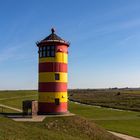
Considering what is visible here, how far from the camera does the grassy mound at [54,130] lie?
1829 centimetres

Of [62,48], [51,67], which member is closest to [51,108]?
[51,67]

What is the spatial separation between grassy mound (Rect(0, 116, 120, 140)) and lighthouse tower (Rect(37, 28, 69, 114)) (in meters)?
3.60

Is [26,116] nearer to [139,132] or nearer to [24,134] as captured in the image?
[24,134]

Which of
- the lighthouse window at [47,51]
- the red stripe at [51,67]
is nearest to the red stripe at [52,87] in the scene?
the red stripe at [51,67]

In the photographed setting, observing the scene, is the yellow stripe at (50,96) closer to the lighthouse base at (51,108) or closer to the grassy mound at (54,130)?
the lighthouse base at (51,108)

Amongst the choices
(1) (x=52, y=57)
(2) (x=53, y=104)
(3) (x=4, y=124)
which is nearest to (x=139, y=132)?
(2) (x=53, y=104)

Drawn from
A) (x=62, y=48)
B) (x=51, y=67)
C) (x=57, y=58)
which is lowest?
(x=51, y=67)

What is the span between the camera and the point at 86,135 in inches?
890

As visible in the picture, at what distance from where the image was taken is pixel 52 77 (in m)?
28.0

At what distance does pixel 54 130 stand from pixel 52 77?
686 centimetres

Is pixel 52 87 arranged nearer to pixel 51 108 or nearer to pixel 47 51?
pixel 51 108

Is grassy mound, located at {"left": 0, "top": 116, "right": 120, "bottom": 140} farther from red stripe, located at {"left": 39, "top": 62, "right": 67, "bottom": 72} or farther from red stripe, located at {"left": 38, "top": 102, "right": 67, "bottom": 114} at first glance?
red stripe, located at {"left": 39, "top": 62, "right": 67, "bottom": 72}

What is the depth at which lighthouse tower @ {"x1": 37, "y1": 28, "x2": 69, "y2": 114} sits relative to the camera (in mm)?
27953

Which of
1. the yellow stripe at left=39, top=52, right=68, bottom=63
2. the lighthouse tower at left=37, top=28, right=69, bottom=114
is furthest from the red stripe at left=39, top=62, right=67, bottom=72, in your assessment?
the yellow stripe at left=39, top=52, right=68, bottom=63
